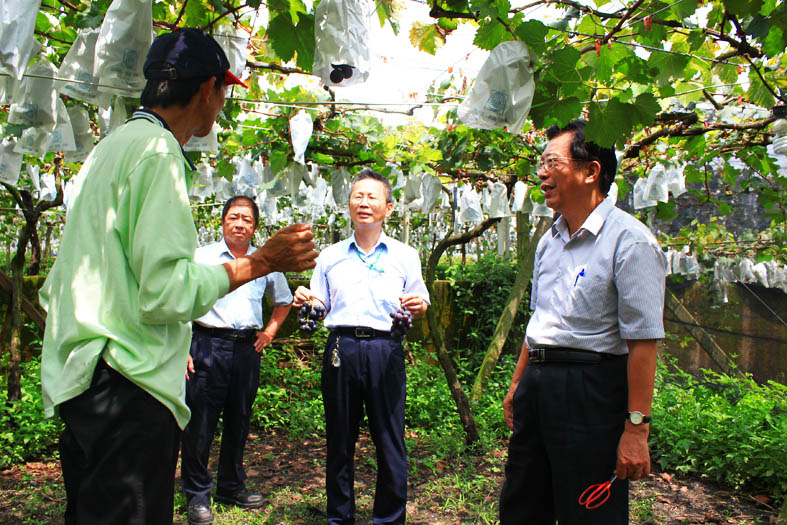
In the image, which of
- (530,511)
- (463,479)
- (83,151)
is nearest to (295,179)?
(83,151)

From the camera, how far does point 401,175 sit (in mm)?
5402

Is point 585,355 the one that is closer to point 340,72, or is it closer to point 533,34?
point 533,34

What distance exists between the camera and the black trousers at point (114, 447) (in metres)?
1.28

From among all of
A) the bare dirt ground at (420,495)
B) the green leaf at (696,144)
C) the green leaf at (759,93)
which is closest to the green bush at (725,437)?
Result: the bare dirt ground at (420,495)

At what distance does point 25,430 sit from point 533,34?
449cm

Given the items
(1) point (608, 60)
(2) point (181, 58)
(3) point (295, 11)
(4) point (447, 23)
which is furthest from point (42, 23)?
(1) point (608, 60)

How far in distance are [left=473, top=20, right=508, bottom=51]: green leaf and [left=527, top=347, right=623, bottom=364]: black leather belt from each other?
3.27 feet

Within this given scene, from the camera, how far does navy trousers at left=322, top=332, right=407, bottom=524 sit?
2.78m

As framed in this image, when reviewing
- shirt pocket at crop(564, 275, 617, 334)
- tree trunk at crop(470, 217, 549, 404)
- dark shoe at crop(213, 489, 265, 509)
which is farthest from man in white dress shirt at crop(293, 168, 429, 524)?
tree trunk at crop(470, 217, 549, 404)

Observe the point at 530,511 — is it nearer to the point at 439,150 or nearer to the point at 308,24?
the point at 308,24

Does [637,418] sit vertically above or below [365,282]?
below

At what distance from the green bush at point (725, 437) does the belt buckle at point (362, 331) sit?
8.83 feet

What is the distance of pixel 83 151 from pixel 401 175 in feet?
9.71

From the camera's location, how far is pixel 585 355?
6.09 ft
